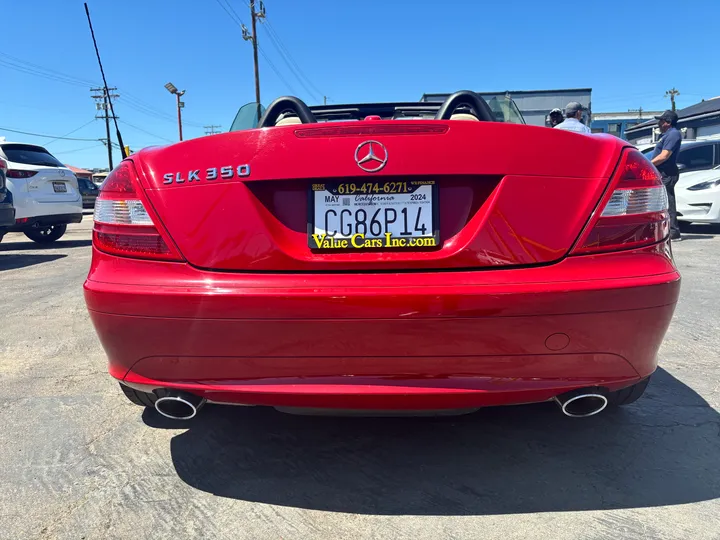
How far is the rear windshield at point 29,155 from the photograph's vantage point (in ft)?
29.2

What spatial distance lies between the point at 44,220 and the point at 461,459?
888 cm

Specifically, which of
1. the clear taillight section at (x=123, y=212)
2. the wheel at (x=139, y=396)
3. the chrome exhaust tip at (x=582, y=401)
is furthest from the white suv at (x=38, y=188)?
the chrome exhaust tip at (x=582, y=401)

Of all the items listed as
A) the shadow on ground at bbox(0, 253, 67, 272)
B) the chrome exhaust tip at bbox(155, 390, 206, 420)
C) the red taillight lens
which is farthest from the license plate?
the red taillight lens

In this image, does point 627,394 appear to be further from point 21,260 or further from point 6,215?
point 21,260

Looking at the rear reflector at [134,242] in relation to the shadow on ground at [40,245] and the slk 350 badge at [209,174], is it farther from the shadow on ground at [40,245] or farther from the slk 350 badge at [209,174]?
the shadow on ground at [40,245]

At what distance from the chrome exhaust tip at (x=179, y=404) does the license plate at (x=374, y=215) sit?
2.16 ft

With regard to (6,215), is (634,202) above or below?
above

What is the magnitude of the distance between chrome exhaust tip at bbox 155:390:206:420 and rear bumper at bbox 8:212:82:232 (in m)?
8.00

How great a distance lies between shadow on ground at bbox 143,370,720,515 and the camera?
1.92m

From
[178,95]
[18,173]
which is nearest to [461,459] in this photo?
[18,173]

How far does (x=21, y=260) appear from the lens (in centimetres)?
799

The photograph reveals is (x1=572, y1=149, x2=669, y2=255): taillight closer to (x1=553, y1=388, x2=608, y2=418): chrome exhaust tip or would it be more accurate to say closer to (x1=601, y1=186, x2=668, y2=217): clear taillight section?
(x1=601, y1=186, x2=668, y2=217): clear taillight section

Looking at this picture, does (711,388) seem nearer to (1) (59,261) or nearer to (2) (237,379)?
(2) (237,379)

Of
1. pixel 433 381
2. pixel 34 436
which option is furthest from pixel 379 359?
Result: pixel 34 436
